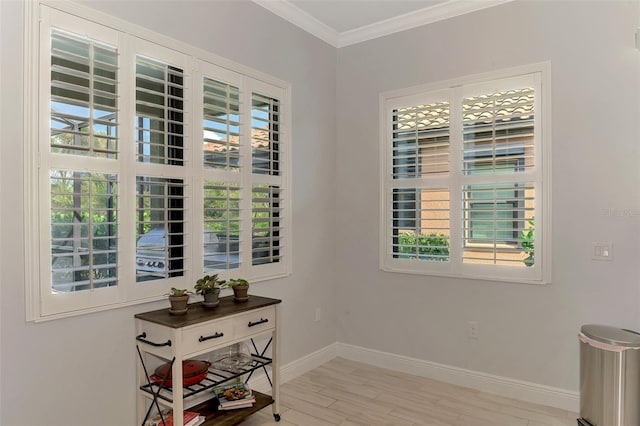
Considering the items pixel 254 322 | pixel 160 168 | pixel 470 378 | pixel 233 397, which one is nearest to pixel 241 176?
pixel 160 168

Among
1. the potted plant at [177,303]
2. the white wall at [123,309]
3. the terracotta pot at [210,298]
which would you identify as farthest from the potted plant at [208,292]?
the white wall at [123,309]

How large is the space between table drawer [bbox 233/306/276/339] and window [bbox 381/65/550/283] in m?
1.37

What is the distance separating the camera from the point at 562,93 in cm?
291

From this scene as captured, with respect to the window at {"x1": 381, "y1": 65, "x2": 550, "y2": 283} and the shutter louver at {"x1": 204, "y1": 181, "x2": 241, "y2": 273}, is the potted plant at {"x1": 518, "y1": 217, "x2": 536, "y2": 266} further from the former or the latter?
the shutter louver at {"x1": 204, "y1": 181, "x2": 241, "y2": 273}

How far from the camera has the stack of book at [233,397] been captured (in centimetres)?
257

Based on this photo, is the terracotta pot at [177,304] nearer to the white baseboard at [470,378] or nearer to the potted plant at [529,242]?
the white baseboard at [470,378]

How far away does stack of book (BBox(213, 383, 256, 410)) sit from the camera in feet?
8.42

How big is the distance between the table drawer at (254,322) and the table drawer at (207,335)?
5 cm

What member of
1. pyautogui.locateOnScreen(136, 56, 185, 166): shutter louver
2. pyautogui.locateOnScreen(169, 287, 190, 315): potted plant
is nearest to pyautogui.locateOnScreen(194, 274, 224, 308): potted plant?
pyautogui.locateOnScreen(169, 287, 190, 315): potted plant

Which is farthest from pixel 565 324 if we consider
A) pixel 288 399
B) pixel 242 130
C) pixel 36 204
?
pixel 36 204

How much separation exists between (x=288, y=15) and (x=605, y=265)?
2.98 metres

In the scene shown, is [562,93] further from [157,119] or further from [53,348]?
[53,348]

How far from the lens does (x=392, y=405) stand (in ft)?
9.78

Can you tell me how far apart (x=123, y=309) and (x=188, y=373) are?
51 centimetres
